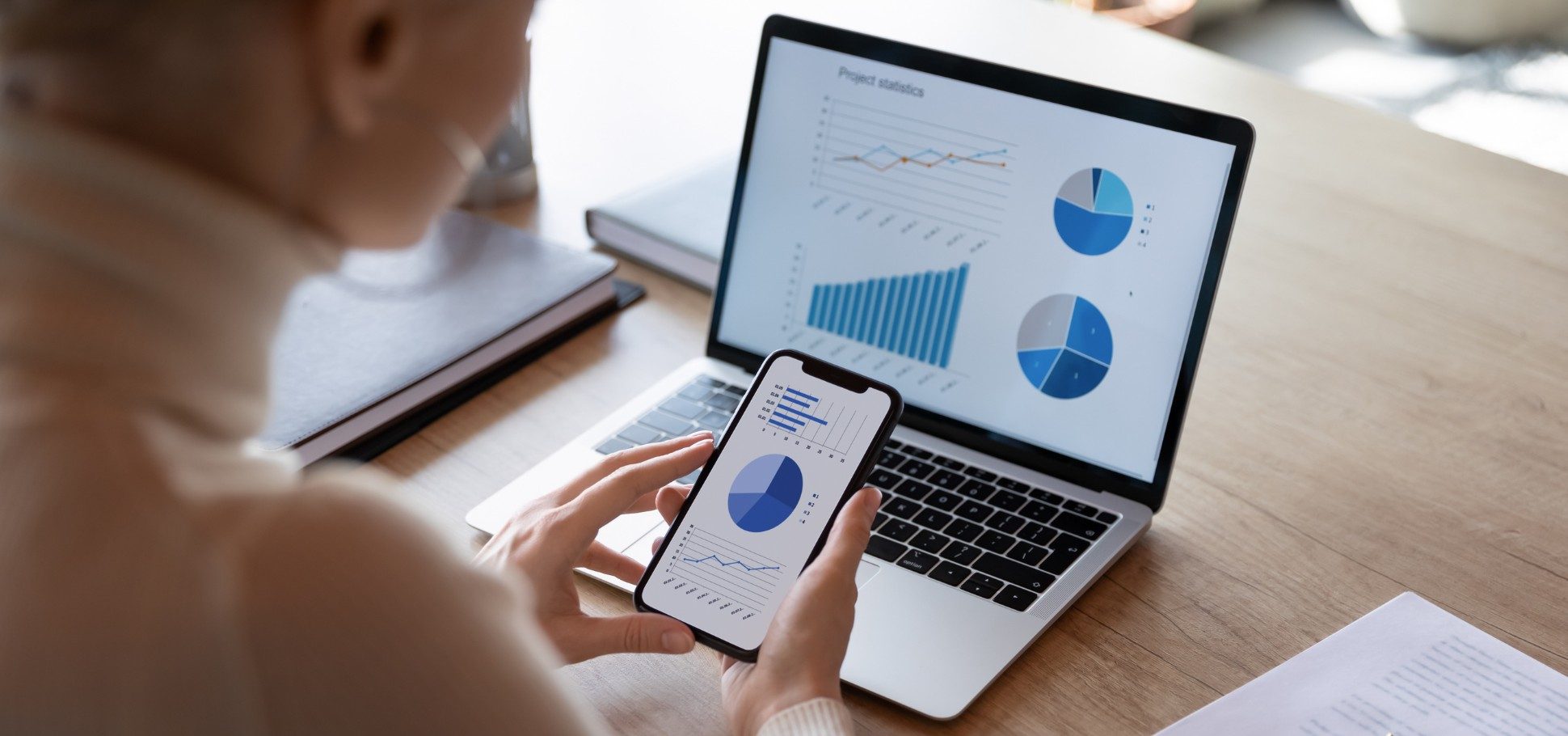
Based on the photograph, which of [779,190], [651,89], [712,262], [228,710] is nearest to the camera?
[228,710]

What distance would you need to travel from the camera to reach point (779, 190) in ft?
3.33

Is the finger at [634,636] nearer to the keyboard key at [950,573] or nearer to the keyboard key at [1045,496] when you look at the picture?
the keyboard key at [950,573]

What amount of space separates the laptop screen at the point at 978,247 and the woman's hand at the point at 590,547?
220 mm

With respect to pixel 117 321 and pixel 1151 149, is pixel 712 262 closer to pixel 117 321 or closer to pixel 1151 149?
pixel 1151 149

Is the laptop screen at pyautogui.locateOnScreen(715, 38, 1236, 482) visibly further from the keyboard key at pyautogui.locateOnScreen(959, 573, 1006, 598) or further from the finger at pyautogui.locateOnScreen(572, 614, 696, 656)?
the finger at pyautogui.locateOnScreen(572, 614, 696, 656)

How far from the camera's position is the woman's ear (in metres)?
0.40

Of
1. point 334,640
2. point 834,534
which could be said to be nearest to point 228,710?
point 334,640

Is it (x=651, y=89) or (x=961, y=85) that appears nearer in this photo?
(x=961, y=85)

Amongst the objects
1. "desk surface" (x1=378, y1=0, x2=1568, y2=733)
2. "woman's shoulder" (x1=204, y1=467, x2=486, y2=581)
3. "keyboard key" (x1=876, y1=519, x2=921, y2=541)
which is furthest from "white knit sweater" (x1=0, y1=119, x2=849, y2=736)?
"keyboard key" (x1=876, y1=519, x2=921, y2=541)

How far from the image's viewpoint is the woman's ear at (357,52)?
40cm

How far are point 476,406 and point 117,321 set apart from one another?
601 mm

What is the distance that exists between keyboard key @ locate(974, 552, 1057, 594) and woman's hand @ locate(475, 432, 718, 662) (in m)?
0.13

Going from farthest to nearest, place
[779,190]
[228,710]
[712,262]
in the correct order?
[712,262] → [779,190] → [228,710]

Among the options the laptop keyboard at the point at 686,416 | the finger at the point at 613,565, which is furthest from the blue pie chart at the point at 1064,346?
the finger at the point at 613,565
